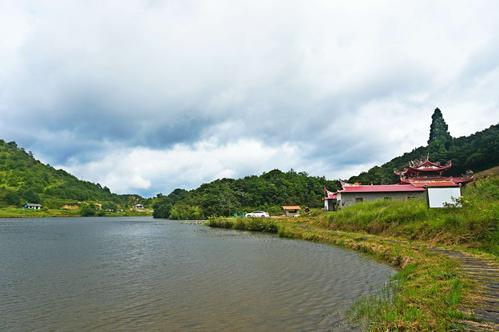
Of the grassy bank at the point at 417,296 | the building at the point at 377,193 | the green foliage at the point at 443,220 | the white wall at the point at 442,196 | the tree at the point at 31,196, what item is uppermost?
the tree at the point at 31,196

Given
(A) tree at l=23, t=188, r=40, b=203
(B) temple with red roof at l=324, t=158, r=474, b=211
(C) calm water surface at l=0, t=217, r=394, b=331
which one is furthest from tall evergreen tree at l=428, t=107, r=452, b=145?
(A) tree at l=23, t=188, r=40, b=203

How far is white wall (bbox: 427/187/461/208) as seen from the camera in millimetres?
24000

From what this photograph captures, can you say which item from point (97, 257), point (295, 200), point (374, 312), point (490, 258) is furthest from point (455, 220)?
point (295, 200)

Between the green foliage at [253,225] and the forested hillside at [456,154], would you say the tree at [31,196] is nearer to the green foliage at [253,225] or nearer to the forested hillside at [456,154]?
the green foliage at [253,225]

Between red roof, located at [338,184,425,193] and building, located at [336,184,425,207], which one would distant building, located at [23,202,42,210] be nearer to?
building, located at [336,184,425,207]

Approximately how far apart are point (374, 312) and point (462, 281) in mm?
3113

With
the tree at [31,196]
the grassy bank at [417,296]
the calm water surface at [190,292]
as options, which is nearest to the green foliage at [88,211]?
the tree at [31,196]

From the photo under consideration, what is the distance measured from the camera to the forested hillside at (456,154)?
8412 cm

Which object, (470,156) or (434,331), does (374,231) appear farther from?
(470,156)

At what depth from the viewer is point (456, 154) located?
94.9 m

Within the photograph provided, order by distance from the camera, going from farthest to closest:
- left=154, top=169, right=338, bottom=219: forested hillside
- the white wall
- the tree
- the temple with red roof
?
the tree
left=154, top=169, right=338, bottom=219: forested hillside
the temple with red roof
the white wall

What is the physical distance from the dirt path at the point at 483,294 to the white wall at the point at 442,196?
9439 mm

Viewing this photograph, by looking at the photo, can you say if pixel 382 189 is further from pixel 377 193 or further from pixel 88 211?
pixel 88 211

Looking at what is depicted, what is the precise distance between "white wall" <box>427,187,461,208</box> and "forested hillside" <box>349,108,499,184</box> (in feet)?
235
